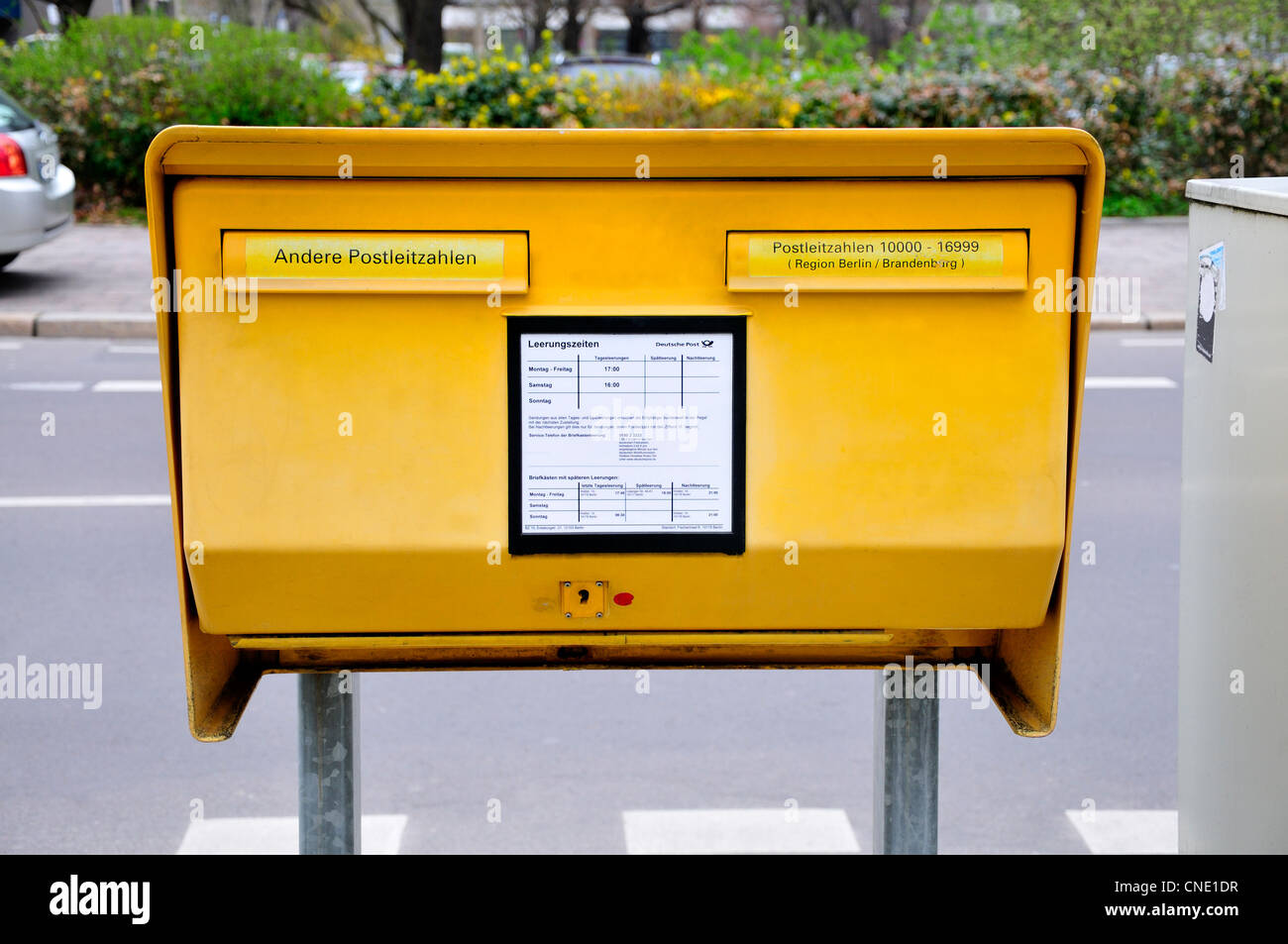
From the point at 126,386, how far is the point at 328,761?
7.39 m

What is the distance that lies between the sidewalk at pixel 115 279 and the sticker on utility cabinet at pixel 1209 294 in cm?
888

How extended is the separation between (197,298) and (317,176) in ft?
0.76

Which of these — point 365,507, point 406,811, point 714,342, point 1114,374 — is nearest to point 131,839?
point 406,811

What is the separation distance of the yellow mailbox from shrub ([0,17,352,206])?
12718 mm

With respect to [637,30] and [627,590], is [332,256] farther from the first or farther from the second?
[637,30]

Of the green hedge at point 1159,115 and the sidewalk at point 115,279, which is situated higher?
the green hedge at point 1159,115

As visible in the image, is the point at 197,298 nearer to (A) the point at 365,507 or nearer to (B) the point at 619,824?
(A) the point at 365,507

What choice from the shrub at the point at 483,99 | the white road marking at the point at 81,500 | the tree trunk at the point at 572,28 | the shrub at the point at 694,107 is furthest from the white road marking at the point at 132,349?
the tree trunk at the point at 572,28

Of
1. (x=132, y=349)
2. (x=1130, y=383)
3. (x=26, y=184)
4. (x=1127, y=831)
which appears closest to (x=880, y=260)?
(x=1127, y=831)

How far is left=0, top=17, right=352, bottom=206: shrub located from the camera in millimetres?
14523

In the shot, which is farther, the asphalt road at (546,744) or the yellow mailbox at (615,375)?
the asphalt road at (546,744)

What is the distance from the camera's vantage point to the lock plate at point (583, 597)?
225 centimetres

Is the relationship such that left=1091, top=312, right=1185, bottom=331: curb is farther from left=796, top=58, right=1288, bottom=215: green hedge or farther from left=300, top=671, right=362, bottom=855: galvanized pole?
left=300, top=671, right=362, bottom=855: galvanized pole

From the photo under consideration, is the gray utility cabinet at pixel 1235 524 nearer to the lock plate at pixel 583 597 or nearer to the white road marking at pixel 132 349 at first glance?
the lock plate at pixel 583 597
